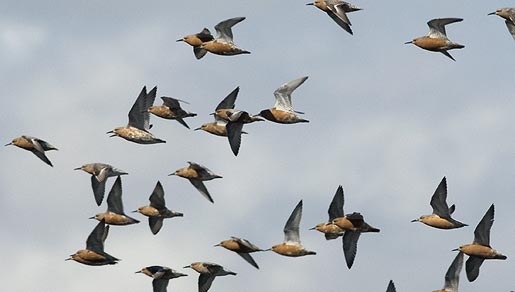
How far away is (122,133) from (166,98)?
1687 millimetres

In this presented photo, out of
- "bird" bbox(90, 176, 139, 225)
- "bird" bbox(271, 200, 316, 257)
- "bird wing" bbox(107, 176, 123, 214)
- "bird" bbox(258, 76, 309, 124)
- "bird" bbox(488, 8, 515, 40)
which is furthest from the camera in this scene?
"bird wing" bbox(107, 176, 123, 214)

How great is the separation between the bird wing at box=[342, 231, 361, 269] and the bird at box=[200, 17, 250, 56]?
626 centimetres

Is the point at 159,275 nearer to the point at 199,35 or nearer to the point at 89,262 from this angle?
the point at 89,262

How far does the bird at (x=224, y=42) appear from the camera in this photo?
152 feet

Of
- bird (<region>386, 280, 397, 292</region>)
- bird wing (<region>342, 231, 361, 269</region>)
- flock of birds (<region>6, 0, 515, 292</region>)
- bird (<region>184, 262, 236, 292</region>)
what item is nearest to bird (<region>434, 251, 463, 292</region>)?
flock of birds (<region>6, 0, 515, 292</region>)

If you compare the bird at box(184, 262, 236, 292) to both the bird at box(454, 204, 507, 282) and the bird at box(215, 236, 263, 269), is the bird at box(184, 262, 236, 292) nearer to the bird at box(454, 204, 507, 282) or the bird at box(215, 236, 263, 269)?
the bird at box(215, 236, 263, 269)

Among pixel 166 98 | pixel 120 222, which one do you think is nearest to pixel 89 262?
pixel 120 222

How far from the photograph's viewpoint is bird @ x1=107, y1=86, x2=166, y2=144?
158ft

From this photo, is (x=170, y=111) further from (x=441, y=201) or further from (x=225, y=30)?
(x=441, y=201)

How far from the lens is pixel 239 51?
46.0 metres

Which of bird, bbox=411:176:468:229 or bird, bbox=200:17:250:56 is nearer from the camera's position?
bird, bbox=200:17:250:56

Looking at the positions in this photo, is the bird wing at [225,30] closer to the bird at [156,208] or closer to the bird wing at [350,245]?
the bird at [156,208]

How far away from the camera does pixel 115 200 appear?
4862 centimetres

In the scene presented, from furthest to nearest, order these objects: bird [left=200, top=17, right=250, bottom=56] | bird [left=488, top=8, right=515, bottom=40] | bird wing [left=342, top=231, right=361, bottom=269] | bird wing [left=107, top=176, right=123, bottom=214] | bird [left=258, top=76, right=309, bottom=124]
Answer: bird wing [left=107, top=176, right=123, bottom=214] < bird wing [left=342, top=231, right=361, bottom=269] < bird [left=200, top=17, right=250, bottom=56] < bird [left=258, top=76, right=309, bottom=124] < bird [left=488, top=8, right=515, bottom=40]
